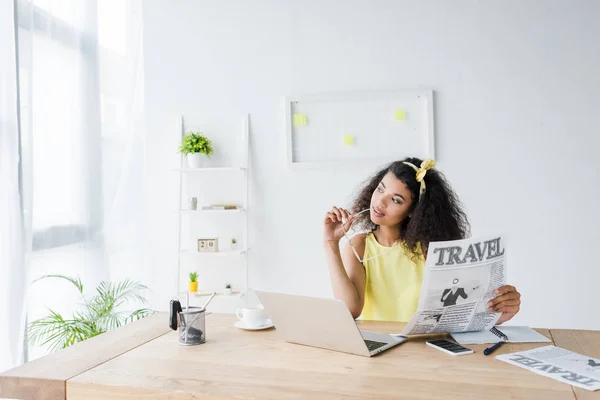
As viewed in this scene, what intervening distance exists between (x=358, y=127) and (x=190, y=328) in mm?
1986

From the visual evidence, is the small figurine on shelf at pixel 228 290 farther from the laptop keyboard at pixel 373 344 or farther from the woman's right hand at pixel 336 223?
the laptop keyboard at pixel 373 344

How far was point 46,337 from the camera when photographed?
263 centimetres

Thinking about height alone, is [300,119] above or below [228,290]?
above

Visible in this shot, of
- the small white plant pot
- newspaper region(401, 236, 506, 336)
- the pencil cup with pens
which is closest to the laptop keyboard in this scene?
newspaper region(401, 236, 506, 336)

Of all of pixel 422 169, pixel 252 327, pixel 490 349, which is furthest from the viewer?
pixel 422 169

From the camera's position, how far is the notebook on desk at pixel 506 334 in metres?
1.38

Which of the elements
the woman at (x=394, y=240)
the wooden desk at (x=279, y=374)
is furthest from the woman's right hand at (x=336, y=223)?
the wooden desk at (x=279, y=374)

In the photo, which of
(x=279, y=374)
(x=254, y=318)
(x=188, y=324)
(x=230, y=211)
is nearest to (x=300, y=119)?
(x=230, y=211)

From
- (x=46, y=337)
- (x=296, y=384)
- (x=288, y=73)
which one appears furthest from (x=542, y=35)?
(x=46, y=337)

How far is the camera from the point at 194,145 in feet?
10.3

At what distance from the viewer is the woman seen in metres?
1.87

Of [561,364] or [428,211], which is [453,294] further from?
[428,211]

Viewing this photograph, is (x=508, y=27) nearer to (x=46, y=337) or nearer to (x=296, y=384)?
(x=296, y=384)

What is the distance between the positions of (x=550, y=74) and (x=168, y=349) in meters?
2.65
